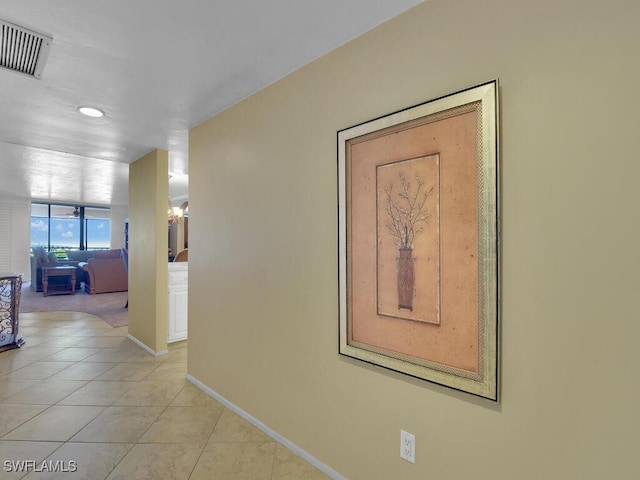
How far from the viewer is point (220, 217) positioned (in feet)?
8.80

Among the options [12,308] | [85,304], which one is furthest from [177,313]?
[85,304]

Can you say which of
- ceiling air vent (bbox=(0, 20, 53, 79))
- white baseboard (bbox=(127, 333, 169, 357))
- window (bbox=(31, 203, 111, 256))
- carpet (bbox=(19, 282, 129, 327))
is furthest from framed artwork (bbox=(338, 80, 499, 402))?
window (bbox=(31, 203, 111, 256))

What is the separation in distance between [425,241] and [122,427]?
2395 millimetres

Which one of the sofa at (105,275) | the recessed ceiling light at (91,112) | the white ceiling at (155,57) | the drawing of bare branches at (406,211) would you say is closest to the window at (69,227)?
the sofa at (105,275)

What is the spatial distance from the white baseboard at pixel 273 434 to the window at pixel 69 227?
8.99 meters

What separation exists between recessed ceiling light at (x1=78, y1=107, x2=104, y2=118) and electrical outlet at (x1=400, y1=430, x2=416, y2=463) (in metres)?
3.09

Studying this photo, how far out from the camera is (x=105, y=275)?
8.00m

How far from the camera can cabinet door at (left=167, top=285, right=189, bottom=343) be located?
3957 mm

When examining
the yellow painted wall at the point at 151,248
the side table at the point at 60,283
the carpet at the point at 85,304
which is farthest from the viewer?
the side table at the point at 60,283

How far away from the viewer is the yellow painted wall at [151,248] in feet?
12.2

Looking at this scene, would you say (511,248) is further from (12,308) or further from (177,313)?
(12,308)

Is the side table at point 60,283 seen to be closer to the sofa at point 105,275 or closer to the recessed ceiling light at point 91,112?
the sofa at point 105,275

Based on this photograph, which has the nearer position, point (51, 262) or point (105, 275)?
point (105, 275)

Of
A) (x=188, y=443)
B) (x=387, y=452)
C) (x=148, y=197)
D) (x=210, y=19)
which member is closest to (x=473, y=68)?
(x=210, y=19)
